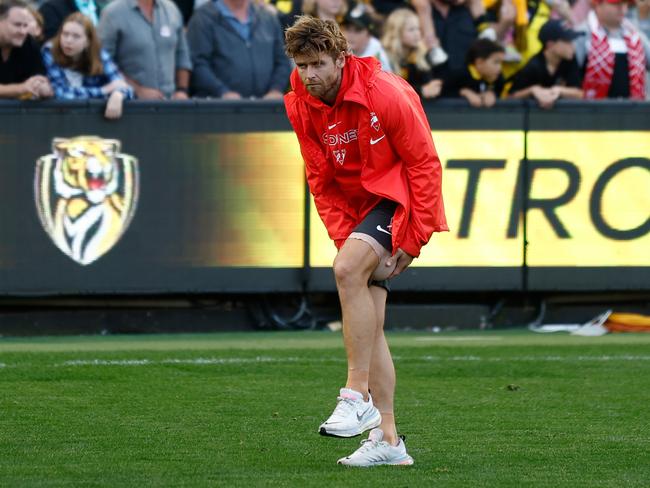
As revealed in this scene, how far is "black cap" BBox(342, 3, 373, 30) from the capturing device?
1248 cm

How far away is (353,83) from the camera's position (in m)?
6.21

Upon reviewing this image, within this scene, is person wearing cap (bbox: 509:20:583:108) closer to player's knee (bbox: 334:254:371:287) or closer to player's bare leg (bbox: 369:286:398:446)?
player's bare leg (bbox: 369:286:398:446)

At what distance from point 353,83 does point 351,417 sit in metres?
1.43

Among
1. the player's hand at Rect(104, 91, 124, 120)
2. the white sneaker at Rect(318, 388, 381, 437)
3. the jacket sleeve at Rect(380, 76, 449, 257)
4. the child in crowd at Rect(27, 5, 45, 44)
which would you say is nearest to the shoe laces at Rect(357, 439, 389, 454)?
the white sneaker at Rect(318, 388, 381, 437)

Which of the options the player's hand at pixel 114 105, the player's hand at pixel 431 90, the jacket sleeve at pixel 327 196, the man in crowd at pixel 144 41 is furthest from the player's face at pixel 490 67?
the jacket sleeve at pixel 327 196

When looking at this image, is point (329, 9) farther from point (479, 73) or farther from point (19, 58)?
point (19, 58)

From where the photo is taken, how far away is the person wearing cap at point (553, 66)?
12852 millimetres

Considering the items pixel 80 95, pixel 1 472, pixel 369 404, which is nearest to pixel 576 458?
pixel 369 404

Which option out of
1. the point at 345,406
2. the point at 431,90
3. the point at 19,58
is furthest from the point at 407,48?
the point at 345,406

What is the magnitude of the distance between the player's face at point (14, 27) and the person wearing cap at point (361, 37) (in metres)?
2.70

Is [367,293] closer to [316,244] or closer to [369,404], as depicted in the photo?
[369,404]

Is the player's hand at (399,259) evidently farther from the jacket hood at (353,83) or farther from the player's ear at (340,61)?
the player's ear at (340,61)

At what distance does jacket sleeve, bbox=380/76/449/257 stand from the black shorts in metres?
0.07

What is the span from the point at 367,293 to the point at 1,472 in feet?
5.70
